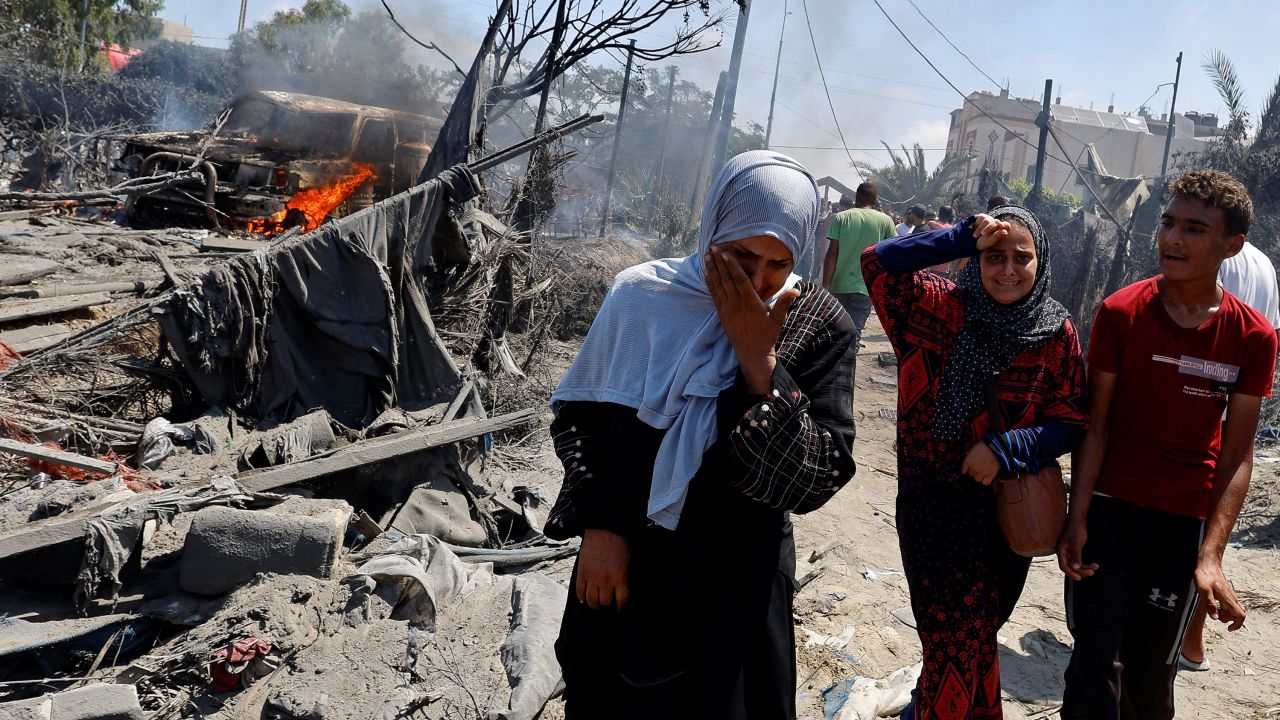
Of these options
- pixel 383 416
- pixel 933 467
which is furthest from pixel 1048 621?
pixel 383 416

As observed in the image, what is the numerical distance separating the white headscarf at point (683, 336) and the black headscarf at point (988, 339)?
916 millimetres

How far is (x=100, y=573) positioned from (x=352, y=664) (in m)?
1.10

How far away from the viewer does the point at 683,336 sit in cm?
182

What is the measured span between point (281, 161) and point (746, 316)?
38.5 ft

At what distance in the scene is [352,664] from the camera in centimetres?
295

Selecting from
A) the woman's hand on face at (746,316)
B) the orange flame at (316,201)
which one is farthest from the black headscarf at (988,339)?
the orange flame at (316,201)

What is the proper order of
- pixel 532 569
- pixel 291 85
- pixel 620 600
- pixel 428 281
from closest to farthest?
1. pixel 620 600
2. pixel 532 569
3. pixel 428 281
4. pixel 291 85

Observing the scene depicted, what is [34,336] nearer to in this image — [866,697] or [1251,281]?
[866,697]

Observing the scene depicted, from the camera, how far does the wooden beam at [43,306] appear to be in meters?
6.63

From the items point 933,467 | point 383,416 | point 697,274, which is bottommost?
point 383,416

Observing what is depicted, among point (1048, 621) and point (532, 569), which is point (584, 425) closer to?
point (532, 569)

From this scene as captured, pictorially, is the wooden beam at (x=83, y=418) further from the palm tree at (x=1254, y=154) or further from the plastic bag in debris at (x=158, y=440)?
the palm tree at (x=1254, y=154)

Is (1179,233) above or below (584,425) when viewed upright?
above

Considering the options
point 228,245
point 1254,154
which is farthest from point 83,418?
point 1254,154
